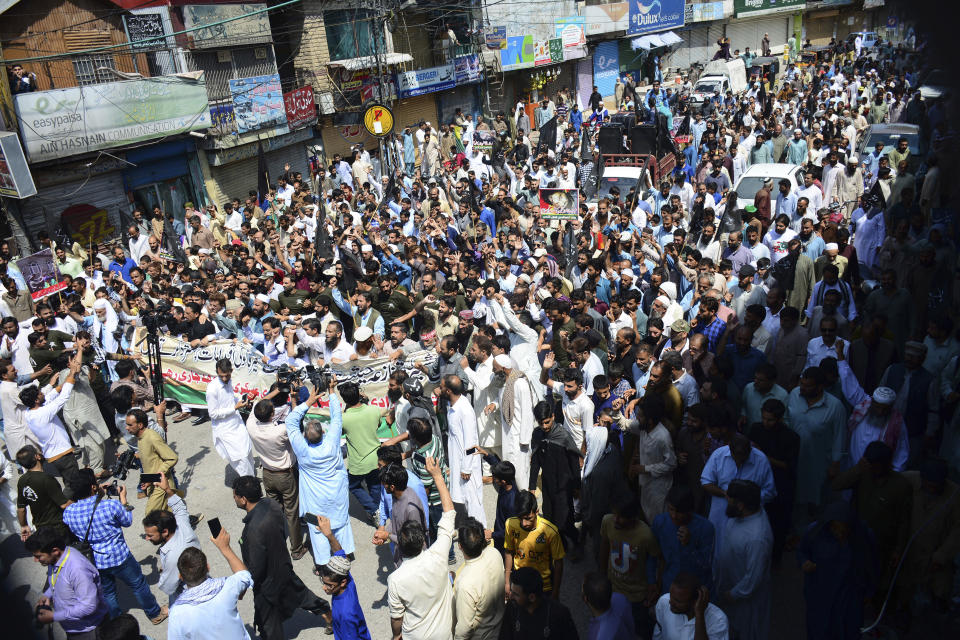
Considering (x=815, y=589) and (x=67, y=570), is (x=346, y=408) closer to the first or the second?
(x=67, y=570)

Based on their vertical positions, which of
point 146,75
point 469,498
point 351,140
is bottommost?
point 469,498

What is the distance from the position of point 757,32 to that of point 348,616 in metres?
56.1

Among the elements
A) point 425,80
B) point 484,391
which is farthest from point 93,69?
point 484,391

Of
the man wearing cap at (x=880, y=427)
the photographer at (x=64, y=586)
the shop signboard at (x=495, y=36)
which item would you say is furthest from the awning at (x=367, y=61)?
the man wearing cap at (x=880, y=427)

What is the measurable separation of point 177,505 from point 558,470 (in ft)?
10.4

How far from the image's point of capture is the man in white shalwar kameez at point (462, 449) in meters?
5.95

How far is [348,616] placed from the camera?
4.49m

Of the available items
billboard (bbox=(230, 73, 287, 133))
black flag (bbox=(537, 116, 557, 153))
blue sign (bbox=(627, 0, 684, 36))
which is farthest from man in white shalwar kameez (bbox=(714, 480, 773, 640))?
blue sign (bbox=(627, 0, 684, 36))

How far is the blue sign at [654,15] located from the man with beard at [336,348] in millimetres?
35912

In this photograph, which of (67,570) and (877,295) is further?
(877,295)

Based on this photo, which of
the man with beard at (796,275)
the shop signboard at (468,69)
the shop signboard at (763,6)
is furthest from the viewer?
the shop signboard at (763,6)

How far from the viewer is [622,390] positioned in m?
6.30

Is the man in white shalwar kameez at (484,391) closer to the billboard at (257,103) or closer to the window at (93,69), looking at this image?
the window at (93,69)

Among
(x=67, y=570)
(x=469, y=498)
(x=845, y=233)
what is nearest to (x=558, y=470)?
(x=469, y=498)
